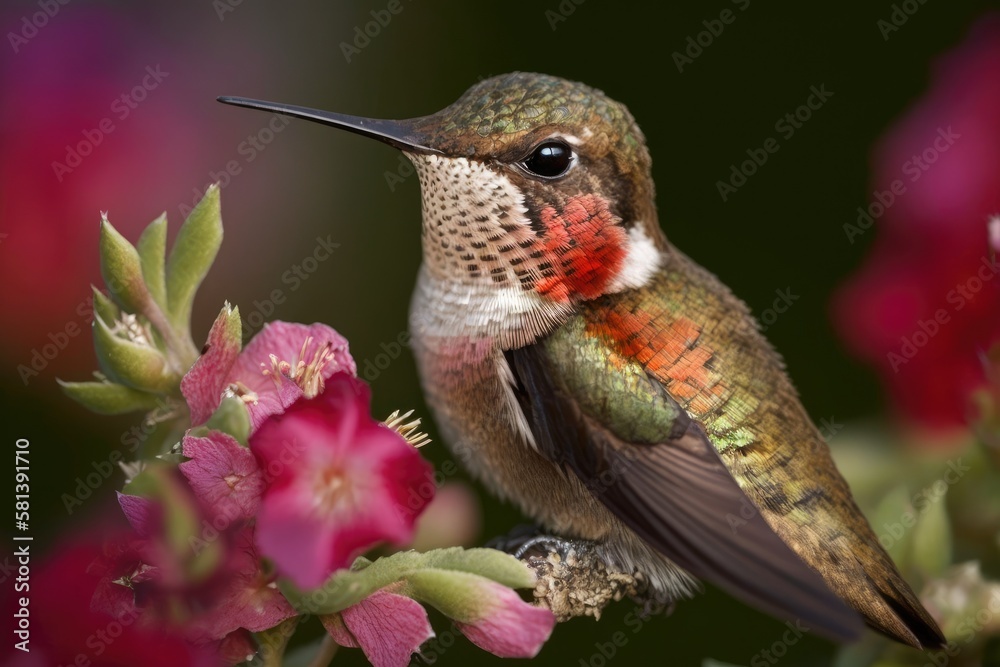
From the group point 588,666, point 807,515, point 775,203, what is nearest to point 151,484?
point 807,515

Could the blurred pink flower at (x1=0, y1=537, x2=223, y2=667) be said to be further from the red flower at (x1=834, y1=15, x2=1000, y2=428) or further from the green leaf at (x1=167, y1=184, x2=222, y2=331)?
the red flower at (x1=834, y1=15, x2=1000, y2=428)

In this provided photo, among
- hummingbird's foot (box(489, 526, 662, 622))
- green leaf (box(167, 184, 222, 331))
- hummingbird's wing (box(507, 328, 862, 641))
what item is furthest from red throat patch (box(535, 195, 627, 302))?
green leaf (box(167, 184, 222, 331))

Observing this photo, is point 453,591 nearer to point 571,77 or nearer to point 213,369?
point 213,369

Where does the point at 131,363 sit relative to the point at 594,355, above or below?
above

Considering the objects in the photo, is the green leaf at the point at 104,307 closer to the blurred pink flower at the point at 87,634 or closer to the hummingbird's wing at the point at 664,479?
the blurred pink flower at the point at 87,634

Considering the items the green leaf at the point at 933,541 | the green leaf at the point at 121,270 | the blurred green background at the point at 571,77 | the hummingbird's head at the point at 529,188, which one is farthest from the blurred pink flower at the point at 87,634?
the blurred green background at the point at 571,77

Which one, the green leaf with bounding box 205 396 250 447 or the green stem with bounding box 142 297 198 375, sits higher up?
the green stem with bounding box 142 297 198 375

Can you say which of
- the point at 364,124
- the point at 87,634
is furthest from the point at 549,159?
the point at 87,634
